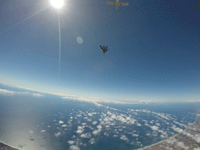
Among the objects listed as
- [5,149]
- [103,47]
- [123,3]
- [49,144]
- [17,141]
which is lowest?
[49,144]

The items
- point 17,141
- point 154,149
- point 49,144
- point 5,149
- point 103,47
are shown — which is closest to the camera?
point 103,47

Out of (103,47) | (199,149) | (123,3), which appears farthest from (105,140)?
(123,3)

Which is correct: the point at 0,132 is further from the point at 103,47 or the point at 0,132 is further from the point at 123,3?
the point at 123,3

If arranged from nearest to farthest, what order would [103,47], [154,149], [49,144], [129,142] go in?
[103,47], [154,149], [49,144], [129,142]

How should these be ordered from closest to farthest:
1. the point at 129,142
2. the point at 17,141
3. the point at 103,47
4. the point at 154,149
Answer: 1. the point at 103,47
2. the point at 154,149
3. the point at 17,141
4. the point at 129,142

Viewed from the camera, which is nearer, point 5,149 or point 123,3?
point 123,3

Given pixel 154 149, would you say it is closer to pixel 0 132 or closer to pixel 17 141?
pixel 17 141

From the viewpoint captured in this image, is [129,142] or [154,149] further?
[129,142]

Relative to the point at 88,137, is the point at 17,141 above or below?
above

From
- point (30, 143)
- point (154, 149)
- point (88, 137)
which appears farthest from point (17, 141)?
point (154, 149)
